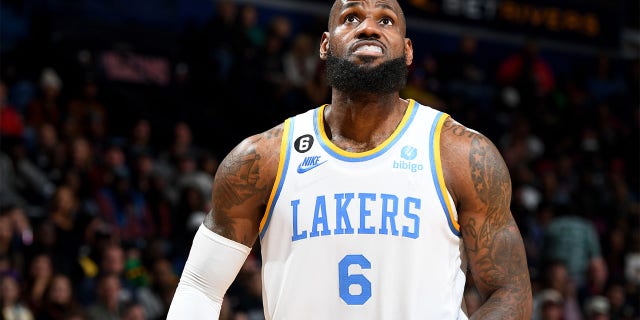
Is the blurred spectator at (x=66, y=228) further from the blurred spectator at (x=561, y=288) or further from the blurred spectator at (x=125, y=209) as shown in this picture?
the blurred spectator at (x=561, y=288)

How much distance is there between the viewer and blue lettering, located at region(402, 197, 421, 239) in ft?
11.6

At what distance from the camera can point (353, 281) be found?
139 inches

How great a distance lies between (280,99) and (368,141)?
8.60 meters

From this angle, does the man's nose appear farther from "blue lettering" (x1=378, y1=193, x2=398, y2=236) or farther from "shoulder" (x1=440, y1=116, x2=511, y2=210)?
"blue lettering" (x1=378, y1=193, x2=398, y2=236)

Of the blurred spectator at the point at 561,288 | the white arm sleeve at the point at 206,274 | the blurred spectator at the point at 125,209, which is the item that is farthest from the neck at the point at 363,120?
the blurred spectator at the point at 561,288

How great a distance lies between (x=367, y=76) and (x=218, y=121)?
8.51 m

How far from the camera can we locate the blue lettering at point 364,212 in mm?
3527

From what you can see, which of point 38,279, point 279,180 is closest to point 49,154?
point 38,279

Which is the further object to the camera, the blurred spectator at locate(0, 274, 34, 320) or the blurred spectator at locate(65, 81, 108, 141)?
the blurred spectator at locate(65, 81, 108, 141)

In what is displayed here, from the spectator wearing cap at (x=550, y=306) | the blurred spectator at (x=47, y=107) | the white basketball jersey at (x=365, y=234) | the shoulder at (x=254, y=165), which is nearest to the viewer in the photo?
the white basketball jersey at (x=365, y=234)

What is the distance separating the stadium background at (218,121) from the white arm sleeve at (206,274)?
4494mm

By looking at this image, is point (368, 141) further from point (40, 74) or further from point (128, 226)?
point (40, 74)

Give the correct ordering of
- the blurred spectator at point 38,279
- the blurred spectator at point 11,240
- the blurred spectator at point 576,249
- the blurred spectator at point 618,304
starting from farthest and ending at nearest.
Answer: the blurred spectator at point 576,249 < the blurred spectator at point 618,304 < the blurred spectator at point 11,240 < the blurred spectator at point 38,279

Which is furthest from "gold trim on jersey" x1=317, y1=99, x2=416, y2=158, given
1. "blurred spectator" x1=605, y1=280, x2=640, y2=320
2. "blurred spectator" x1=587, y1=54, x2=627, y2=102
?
"blurred spectator" x1=587, y1=54, x2=627, y2=102
